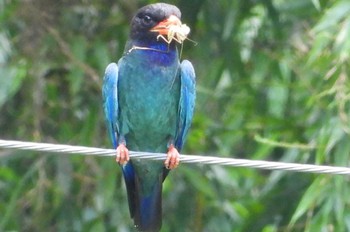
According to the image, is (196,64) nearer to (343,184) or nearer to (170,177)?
(170,177)

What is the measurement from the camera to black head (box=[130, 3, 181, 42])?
536 centimetres

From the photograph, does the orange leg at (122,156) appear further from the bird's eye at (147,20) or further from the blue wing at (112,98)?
the bird's eye at (147,20)

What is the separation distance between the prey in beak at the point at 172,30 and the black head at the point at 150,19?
17 mm

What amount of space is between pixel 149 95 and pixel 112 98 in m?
0.15

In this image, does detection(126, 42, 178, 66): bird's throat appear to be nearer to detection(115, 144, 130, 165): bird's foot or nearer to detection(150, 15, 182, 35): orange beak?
detection(150, 15, 182, 35): orange beak

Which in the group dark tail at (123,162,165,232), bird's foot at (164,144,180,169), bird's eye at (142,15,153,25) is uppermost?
bird's eye at (142,15,153,25)

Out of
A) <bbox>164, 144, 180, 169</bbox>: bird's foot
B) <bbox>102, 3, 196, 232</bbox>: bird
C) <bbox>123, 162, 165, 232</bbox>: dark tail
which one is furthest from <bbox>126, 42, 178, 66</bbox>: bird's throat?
<bbox>123, 162, 165, 232</bbox>: dark tail

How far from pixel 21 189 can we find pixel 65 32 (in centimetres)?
87

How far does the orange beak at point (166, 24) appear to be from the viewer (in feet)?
17.3

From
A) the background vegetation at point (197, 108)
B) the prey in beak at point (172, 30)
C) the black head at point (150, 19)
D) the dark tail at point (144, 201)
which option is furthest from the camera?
the background vegetation at point (197, 108)

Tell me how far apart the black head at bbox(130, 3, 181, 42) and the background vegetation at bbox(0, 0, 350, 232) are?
1.06 m

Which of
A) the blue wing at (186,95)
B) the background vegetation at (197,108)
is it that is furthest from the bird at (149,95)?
the background vegetation at (197,108)

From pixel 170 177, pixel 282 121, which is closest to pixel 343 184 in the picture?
pixel 282 121

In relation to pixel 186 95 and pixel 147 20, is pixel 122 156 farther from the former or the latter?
pixel 147 20
